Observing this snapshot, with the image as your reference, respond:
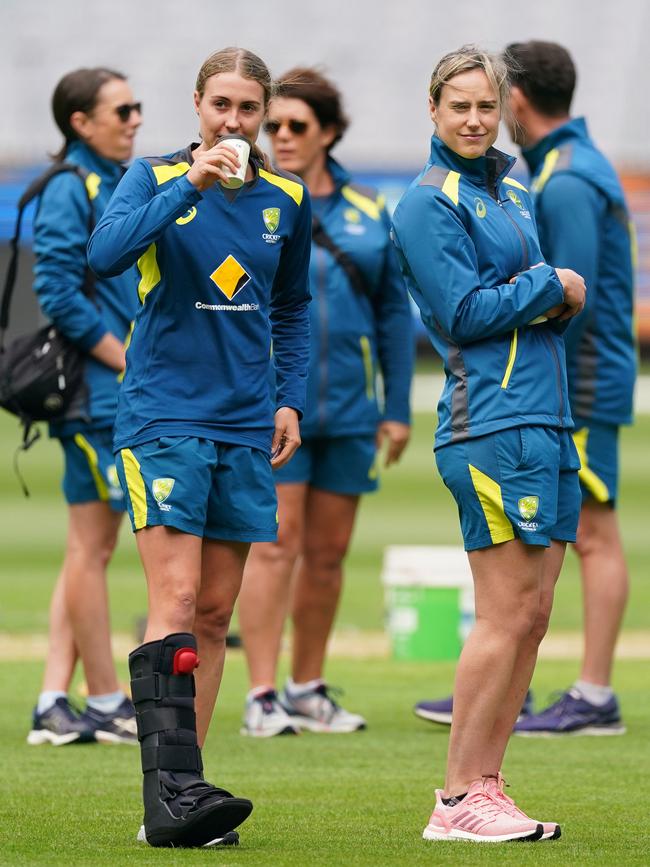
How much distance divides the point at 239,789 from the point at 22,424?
5.41 ft

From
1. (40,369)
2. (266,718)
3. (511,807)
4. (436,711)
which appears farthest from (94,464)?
(511,807)

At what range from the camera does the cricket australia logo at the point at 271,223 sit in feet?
13.5

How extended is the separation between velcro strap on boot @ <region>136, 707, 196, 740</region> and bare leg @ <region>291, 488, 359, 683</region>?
2485 millimetres

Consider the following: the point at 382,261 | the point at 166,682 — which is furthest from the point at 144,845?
the point at 382,261

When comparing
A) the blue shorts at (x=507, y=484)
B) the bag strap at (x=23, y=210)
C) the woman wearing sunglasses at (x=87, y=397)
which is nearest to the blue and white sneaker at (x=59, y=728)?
the woman wearing sunglasses at (x=87, y=397)

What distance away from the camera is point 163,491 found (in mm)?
3924

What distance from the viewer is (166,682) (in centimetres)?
382

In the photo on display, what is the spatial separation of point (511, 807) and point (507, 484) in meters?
0.75

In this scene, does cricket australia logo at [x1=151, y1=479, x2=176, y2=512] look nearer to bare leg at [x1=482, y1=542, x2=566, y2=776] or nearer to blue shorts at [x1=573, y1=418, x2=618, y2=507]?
bare leg at [x1=482, y1=542, x2=566, y2=776]

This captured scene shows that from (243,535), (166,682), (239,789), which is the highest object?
(243,535)

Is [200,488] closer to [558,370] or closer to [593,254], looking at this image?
[558,370]

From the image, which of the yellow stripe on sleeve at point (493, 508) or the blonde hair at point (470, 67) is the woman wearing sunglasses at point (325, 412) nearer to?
the blonde hair at point (470, 67)

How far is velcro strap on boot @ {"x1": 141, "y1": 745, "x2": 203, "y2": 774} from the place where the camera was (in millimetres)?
3762

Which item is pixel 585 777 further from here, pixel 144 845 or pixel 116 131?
pixel 116 131
